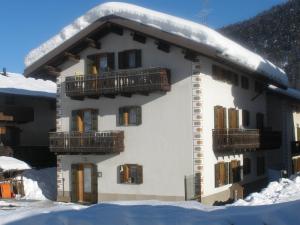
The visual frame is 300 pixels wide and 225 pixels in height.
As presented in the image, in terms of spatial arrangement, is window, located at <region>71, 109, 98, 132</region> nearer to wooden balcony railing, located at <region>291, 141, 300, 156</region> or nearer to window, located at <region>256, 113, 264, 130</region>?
window, located at <region>256, 113, 264, 130</region>

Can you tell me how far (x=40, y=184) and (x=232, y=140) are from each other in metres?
12.5

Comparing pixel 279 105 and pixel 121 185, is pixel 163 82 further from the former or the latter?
pixel 279 105

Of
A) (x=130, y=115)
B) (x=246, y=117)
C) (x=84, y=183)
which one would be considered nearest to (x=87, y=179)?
(x=84, y=183)

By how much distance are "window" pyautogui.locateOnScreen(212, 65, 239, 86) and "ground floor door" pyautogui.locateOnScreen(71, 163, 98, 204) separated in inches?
312

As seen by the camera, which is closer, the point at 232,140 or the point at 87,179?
the point at 232,140

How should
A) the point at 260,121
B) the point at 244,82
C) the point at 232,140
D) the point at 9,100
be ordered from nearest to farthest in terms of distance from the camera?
the point at 232,140 → the point at 244,82 → the point at 260,121 → the point at 9,100

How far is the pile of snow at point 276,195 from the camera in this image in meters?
17.9

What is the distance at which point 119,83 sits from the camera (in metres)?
23.6

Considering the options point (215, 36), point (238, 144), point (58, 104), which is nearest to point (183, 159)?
point (238, 144)

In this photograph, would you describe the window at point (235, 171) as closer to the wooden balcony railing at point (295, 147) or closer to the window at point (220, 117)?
the window at point (220, 117)

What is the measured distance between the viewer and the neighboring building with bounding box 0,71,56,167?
3244cm

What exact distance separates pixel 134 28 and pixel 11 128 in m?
14.4

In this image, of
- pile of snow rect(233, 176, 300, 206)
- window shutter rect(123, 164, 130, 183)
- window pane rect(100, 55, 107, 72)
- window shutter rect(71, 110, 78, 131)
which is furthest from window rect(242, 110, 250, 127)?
window shutter rect(71, 110, 78, 131)

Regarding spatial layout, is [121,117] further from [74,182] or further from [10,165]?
[10,165]
